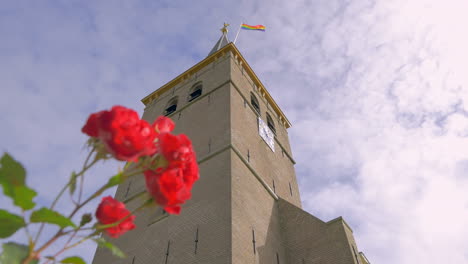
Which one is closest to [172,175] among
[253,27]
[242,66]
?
[242,66]

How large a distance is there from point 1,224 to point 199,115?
10693 mm

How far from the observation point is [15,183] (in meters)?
0.86

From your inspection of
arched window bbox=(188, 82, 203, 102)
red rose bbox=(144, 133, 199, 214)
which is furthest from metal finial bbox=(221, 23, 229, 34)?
red rose bbox=(144, 133, 199, 214)

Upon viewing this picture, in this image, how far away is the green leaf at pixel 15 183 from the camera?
84 centimetres

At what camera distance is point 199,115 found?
11.5 metres

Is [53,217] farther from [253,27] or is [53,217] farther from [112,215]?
[253,27]

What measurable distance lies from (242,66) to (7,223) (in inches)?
581

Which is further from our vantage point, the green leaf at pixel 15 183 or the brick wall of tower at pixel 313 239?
the brick wall of tower at pixel 313 239

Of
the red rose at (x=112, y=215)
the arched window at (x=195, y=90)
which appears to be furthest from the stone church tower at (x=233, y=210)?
the red rose at (x=112, y=215)

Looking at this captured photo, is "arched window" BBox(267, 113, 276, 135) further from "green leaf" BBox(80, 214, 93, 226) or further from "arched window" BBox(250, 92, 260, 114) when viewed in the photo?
"green leaf" BBox(80, 214, 93, 226)

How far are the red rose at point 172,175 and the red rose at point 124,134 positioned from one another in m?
0.06

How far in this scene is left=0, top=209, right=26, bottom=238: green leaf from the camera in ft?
2.81

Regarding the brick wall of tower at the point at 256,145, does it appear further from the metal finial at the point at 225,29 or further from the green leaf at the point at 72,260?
the green leaf at the point at 72,260

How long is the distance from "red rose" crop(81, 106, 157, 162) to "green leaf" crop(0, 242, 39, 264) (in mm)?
335
